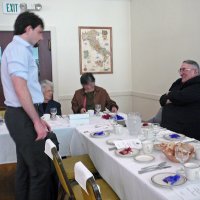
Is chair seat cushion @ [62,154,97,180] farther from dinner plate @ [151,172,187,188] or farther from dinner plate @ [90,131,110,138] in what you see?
dinner plate @ [151,172,187,188]

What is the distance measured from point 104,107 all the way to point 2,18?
6.54 ft

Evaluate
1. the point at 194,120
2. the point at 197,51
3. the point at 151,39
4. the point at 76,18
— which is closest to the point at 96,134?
the point at 194,120

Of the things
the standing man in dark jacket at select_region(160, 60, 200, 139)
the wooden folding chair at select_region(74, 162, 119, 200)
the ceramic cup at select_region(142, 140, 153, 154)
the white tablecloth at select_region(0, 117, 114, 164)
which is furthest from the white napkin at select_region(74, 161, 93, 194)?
the standing man in dark jacket at select_region(160, 60, 200, 139)

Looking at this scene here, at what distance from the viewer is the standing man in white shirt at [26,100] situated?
1.74m

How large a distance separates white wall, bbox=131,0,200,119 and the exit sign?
5.92 ft

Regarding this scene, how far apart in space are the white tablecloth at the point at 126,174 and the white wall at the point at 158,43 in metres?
1.72

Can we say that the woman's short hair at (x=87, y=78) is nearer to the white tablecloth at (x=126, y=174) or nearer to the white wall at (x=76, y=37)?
the white wall at (x=76, y=37)

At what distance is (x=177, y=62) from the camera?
11.7 ft

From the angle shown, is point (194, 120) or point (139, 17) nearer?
point (194, 120)

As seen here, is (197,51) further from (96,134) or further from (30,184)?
(30,184)

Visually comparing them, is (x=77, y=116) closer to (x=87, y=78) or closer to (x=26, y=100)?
(x=87, y=78)

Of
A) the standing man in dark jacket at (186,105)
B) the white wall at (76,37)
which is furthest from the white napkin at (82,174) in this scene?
the white wall at (76,37)

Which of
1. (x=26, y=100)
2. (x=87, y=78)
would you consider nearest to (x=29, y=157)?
(x=26, y=100)

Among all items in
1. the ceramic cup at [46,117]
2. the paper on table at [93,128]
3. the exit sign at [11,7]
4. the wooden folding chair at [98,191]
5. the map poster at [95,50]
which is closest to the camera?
the wooden folding chair at [98,191]
